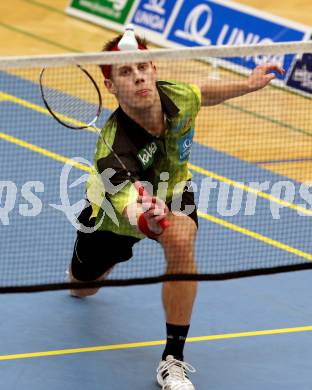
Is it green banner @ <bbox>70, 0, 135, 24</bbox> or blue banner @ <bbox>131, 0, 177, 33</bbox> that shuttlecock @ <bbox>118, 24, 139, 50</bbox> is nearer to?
blue banner @ <bbox>131, 0, 177, 33</bbox>

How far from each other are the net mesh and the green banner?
4.32 feet

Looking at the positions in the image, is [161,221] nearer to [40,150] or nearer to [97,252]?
[97,252]

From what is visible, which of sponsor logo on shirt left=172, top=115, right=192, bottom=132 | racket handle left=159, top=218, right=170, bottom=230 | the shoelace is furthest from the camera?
sponsor logo on shirt left=172, top=115, right=192, bottom=132

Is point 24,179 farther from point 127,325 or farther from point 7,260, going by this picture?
point 127,325

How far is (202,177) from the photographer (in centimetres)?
940

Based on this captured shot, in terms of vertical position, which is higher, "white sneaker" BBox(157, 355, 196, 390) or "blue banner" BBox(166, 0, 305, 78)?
"blue banner" BBox(166, 0, 305, 78)

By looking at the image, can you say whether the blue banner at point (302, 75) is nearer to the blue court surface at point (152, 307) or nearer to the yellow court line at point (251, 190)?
the blue court surface at point (152, 307)

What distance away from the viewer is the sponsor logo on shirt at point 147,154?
6.72 meters

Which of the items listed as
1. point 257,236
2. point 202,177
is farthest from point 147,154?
point 202,177

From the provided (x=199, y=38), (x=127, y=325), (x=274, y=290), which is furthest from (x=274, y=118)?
(x=127, y=325)

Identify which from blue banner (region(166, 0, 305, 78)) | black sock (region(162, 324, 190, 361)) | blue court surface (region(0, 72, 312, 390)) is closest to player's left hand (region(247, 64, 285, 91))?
blue court surface (region(0, 72, 312, 390))

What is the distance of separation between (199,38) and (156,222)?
579 cm

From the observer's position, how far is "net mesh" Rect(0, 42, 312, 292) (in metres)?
7.60

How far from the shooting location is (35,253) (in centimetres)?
802
